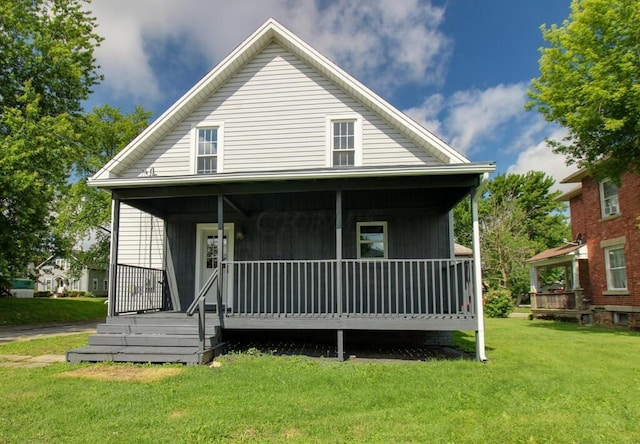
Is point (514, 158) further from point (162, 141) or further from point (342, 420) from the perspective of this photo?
point (342, 420)

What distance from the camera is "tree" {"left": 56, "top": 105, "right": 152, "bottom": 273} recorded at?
26.2 metres

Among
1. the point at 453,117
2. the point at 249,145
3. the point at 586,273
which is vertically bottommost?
the point at 586,273

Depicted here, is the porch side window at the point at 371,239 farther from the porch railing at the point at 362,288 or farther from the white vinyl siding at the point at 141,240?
the white vinyl siding at the point at 141,240

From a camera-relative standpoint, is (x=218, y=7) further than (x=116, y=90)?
No

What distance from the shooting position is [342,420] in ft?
14.6

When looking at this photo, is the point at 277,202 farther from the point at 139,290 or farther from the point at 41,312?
the point at 41,312

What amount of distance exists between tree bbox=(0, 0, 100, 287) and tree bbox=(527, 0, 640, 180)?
17483 mm

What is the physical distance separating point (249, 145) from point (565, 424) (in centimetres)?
885

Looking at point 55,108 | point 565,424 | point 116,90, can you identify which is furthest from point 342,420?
point 116,90

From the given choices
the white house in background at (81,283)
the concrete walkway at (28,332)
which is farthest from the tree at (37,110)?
the white house in background at (81,283)

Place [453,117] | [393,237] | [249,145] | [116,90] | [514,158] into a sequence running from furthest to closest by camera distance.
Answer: [514,158] → [453,117] → [116,90] → [249,145] → [393,237]

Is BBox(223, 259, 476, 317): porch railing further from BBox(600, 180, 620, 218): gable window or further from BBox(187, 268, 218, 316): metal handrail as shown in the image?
BBox(600, 180, 620, 218): gable window

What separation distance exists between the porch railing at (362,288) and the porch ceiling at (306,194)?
1387 millimetres

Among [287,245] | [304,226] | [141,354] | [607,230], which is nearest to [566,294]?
[607,230]
